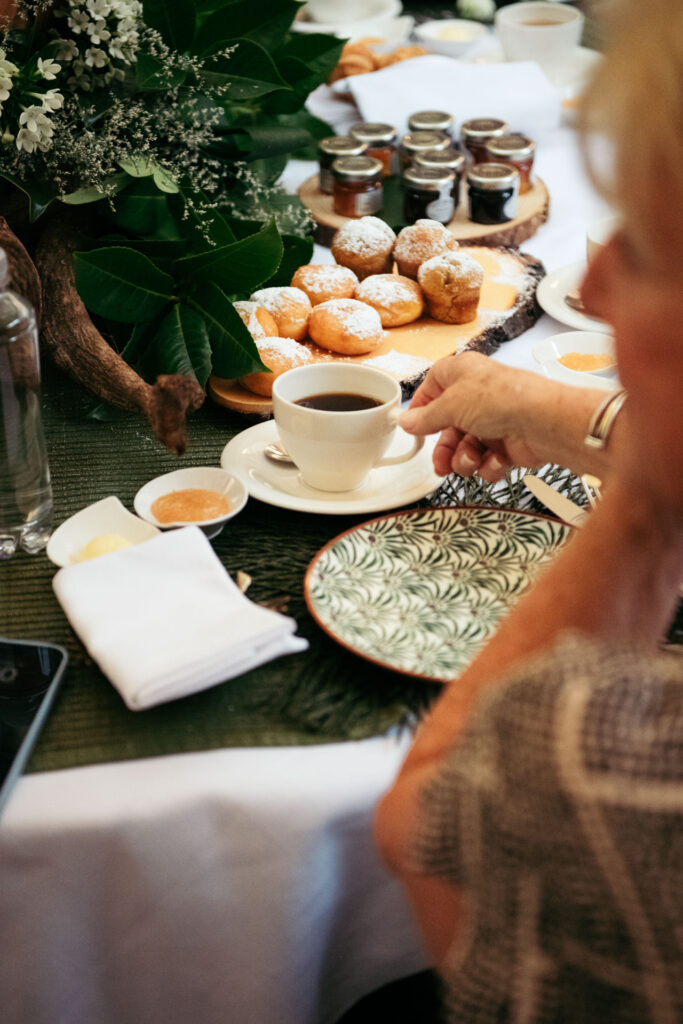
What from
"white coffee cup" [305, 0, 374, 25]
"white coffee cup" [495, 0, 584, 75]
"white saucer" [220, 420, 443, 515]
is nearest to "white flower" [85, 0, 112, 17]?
"white saucer" [220, 420, 443, 515]

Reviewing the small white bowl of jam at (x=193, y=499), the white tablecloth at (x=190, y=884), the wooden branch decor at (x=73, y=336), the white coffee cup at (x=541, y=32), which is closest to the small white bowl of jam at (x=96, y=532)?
the small white bowl of jam at (x=193, y=499)

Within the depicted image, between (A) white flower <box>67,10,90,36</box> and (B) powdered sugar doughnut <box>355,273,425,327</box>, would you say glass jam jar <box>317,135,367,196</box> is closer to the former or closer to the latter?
(B) powdered sugar doughnut <box>355,273,425,327</box>

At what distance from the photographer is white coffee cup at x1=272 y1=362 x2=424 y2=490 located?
3.18 feet

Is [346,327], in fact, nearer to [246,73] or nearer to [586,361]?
[586,361]

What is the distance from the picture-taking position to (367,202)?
6.00 ft

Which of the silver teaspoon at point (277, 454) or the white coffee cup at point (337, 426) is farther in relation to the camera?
the silver teaspoon at point (277, 454)

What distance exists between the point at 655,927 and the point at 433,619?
1.24ft

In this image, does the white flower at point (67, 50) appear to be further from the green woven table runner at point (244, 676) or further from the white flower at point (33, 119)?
the green woven table runner at point (244, 676)

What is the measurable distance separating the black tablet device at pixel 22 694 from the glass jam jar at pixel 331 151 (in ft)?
4.53

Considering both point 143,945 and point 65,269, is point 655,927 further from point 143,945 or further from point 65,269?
point 65,269

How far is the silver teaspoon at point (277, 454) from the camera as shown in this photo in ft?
3.52

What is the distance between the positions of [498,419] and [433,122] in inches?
49.8

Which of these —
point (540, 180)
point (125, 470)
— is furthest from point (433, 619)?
point (540, 180)

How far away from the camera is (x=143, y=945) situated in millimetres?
704
